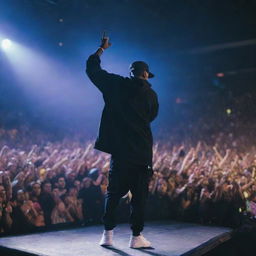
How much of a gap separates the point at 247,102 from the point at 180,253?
1310 centimetres

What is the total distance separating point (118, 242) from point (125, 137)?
35.2 inches

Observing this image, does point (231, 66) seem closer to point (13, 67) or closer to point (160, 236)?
point (13, 67)

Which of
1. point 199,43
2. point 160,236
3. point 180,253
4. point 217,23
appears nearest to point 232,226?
point 160,236

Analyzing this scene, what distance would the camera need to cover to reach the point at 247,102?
14.7 m

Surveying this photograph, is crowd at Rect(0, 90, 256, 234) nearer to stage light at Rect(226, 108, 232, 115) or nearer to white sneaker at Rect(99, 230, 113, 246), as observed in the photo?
white sneaker at Rect(99, 230, 113, 246)

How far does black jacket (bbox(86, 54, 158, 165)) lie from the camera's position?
2635 mm

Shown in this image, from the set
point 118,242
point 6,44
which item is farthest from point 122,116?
point 6,44

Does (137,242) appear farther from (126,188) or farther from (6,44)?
(6,44)

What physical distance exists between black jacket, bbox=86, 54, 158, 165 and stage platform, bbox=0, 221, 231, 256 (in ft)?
2.22

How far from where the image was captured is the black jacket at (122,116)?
2.63 m

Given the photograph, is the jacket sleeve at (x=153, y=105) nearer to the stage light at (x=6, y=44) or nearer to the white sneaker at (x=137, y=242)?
the white sneaker at (x=137, y=242)

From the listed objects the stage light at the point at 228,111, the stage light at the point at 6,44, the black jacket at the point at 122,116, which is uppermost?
the stage light at the point at 6,44

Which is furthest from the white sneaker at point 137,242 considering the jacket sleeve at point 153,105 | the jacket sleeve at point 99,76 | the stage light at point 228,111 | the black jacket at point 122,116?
the stage light at point 228,111

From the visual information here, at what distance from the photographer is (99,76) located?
8.62 ft
